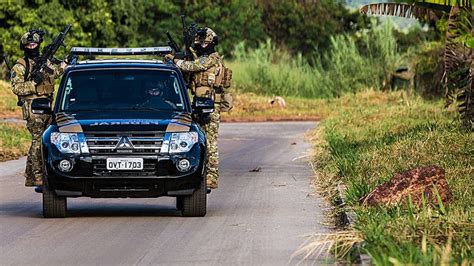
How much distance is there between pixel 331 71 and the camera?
5441 centimetres

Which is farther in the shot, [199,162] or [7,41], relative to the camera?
[7,41]

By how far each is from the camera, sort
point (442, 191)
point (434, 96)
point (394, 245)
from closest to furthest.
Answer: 1. point (394, 245)
2. point (442, 191)
3. point (434, 96)

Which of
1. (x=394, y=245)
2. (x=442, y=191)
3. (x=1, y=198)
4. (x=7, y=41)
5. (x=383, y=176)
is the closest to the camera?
(x=394, y=245)

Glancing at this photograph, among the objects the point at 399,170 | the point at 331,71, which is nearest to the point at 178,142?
the point at 399,170

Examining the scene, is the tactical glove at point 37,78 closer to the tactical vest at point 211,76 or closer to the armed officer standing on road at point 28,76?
the armed officer standing on road at point 28,76

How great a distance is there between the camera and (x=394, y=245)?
10.1m

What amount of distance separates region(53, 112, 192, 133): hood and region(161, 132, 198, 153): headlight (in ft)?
0.18

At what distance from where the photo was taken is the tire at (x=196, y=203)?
1446cm

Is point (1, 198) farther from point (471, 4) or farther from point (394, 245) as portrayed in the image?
point (394, 245)

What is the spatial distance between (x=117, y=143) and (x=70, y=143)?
1.63 feet

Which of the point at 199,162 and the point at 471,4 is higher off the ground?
the point at 471,4

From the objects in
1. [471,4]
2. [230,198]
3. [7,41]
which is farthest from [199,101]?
[7,41]

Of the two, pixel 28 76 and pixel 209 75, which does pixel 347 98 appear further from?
pixel 28 76

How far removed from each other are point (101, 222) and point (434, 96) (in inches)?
1181
